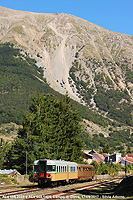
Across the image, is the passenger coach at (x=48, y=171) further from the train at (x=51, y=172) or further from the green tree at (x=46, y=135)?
the green tree at (x=46, y=135)

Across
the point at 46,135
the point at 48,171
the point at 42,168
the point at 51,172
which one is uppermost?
the point at 46,135

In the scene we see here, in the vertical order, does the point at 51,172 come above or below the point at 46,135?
below

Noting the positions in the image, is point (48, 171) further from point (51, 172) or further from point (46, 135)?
point (46, 135)

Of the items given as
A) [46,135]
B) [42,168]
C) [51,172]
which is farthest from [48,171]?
[46,135]

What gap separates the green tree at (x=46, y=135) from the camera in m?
63.4

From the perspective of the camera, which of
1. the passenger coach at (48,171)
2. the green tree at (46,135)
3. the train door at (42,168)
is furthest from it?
the green tree at (46,135)

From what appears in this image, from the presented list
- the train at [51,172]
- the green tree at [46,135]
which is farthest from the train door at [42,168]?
the green tree at [46,135]

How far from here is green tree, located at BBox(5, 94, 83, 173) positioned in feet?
208

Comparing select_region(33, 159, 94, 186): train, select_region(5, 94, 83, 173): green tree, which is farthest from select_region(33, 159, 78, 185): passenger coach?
select_region(5, 94, 83, 173): green tree

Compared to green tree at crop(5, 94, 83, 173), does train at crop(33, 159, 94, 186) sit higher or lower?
lower

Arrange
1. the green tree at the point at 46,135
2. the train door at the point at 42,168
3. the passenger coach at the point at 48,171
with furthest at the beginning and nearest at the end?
1. the green tree at the point at 46,135
2. the train door at the point at 42,168
3. the passenger coach at the point at 48,171

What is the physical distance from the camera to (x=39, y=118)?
6806 centimetres

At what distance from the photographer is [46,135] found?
66.6 m

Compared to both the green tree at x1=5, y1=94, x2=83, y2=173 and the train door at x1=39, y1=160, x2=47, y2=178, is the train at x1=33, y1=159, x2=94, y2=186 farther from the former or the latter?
the green tree at x1=5, y1=94, x2=83, y2=173
